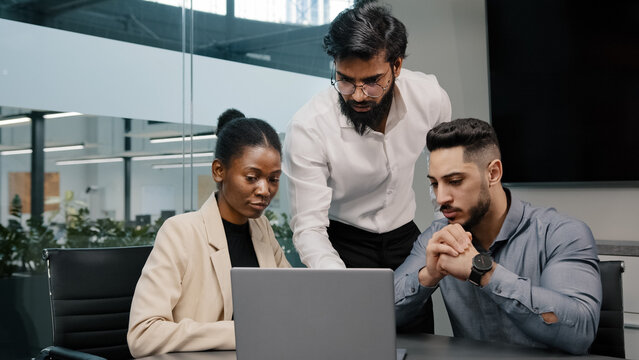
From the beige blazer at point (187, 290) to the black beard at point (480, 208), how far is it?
627 mm

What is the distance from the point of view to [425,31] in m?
4.25

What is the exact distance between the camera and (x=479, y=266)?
1.51 meters

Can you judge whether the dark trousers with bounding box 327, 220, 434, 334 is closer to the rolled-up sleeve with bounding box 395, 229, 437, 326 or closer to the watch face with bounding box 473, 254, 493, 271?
the rolled-up sleeve with bounding box 395, 229, 437, 326

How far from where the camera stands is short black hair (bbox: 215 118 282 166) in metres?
1.96

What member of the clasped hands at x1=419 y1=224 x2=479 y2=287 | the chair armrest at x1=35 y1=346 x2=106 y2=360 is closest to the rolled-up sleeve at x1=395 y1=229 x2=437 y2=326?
the clasped hands at x1=419 y1=224 x2=479 y2=287

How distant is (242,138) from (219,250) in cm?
35

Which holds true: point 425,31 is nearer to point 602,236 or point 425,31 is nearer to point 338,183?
point 602,236

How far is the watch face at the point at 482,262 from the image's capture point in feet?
4.95

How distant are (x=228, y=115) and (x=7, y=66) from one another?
3.75 ft

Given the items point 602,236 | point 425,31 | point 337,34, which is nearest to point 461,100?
point 425,31

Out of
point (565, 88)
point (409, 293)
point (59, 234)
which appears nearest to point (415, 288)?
point (409, 293)

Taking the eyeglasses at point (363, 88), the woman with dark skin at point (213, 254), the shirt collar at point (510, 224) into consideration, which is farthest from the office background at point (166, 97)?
the shirt collar at point (510, 224)

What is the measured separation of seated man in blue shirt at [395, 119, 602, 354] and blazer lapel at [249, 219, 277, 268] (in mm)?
399

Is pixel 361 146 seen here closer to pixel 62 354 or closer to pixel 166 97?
pixel 62 354
